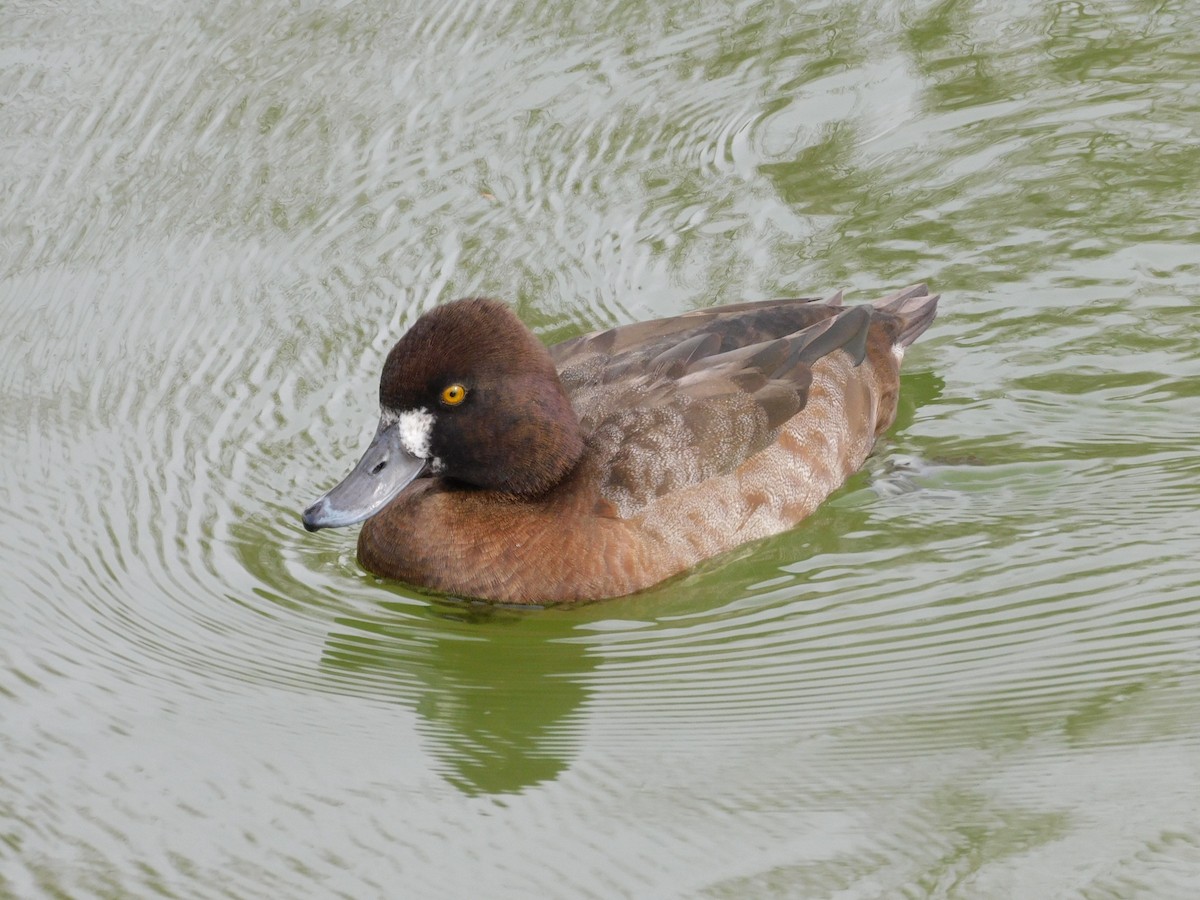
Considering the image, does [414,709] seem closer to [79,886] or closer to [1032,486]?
[79,886]

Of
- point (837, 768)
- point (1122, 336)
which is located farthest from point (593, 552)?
point (1122, 336)

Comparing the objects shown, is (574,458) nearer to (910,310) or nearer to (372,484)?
(372,484)

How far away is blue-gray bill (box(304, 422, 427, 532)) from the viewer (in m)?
6.08

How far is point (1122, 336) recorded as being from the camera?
24.2 ft

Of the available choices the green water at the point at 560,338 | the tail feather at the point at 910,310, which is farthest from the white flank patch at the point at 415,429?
the tail feather at the point at 910,310

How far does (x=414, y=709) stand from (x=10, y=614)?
1550mm

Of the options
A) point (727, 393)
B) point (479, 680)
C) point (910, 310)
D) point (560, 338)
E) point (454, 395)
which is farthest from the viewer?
point (560, 338)

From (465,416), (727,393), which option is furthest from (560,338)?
(465,416)

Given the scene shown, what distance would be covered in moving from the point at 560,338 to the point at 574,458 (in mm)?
1524

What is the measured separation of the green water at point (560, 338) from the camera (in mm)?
4801

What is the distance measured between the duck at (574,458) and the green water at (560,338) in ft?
0.58

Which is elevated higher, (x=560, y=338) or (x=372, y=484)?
(x=560, y=338)

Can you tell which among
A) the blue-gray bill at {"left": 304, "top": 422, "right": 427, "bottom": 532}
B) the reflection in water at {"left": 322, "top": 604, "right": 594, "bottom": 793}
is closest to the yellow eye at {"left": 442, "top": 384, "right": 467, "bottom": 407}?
the blue-gray bill at {"left": 304, "top": 422, "right": 427, "bottom": 532}

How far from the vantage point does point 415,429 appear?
6172mm
